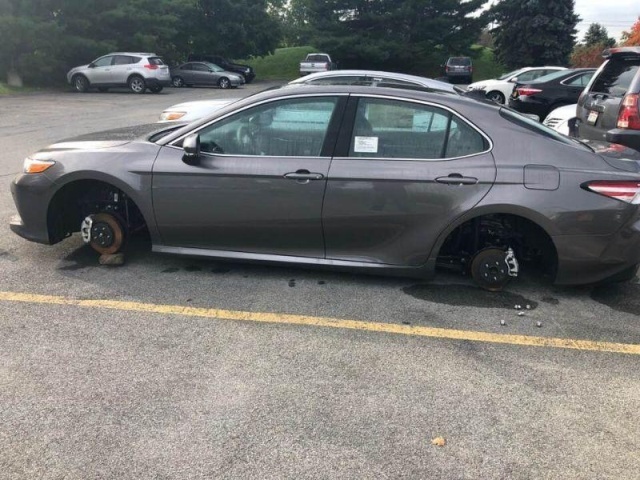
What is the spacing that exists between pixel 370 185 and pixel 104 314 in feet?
6.84

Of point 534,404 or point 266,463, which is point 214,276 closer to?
point 266,463

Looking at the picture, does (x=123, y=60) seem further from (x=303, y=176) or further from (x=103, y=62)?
(x=303, y=176)

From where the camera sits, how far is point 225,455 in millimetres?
→ 2537

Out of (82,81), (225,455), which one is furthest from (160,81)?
(225,455)

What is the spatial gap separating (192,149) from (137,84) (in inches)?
891

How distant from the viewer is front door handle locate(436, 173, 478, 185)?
156 inches

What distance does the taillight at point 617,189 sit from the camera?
3.89m

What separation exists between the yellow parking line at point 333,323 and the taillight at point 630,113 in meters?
2.91

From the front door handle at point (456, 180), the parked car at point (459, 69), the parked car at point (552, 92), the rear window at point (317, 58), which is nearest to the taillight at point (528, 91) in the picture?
the parked car at point (552, 92)

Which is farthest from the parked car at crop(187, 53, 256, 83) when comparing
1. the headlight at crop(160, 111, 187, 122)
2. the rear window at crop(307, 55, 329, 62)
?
the headlight at crop(160, 111, 187, 122)

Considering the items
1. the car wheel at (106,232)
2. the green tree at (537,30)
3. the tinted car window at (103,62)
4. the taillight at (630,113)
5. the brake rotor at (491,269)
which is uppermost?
the green tree at (537,30)

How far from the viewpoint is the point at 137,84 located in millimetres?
24672

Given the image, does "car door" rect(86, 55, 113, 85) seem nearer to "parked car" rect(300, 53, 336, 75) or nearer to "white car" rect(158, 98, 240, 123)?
"parked car" rect(300, 53, 336, 75)

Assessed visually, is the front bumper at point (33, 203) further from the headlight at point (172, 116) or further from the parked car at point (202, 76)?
the parked car at point (202, 76)
